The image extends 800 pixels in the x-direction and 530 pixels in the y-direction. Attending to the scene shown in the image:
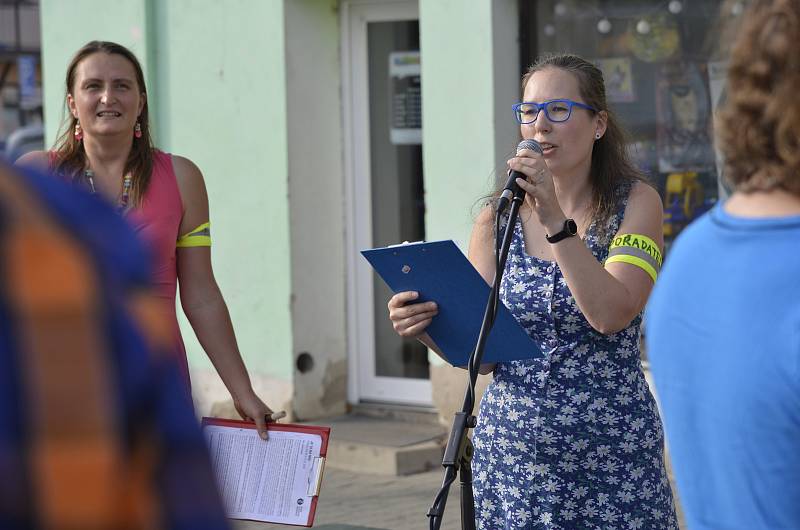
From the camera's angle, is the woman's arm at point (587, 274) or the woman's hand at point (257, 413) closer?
the woman's arm at point (587, 274)

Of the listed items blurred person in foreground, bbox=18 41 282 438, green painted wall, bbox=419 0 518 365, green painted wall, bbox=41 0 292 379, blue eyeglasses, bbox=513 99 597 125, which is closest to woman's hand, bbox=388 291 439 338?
blue eyeglasses, bbox=513 99 597 125

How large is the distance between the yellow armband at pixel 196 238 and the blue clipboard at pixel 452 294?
786 millimetres

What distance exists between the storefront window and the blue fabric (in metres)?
5.05

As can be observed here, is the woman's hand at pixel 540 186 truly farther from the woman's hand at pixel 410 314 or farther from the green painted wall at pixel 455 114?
the green painted wall at pixel 455 114

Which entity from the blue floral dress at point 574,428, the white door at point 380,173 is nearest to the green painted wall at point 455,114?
the white door at point 380,173

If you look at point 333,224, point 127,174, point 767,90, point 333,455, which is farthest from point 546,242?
point 333,224

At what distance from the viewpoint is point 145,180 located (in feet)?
11.6

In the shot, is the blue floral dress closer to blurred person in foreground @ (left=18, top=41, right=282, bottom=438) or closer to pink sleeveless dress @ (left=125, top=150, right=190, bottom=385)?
blurred person in foreground @ (left=18, top=41, right=282, bottom=438)

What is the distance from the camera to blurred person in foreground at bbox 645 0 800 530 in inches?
61.8

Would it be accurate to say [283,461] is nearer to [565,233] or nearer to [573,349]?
[573,349]

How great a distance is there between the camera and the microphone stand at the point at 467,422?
8.86ft

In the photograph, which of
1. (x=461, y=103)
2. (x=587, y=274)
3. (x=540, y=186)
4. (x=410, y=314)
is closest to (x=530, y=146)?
(x=540, y=186)

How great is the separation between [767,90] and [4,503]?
117 centimetres

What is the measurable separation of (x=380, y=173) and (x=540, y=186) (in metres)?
5.21
